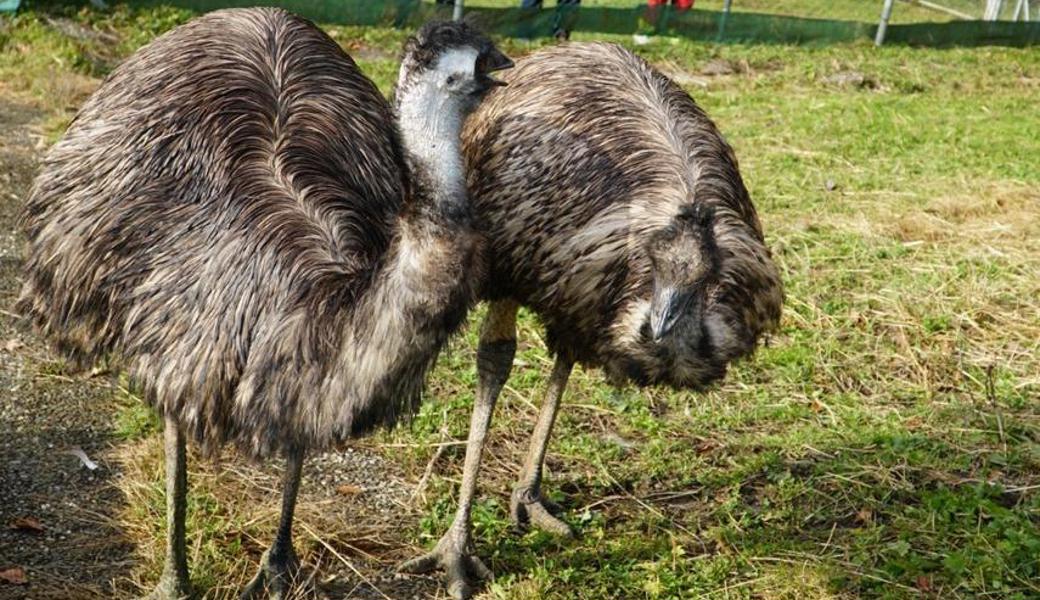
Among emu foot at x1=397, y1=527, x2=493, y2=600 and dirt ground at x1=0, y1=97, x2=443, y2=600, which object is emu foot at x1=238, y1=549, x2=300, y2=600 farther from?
emu foot at x1=397, y1=527, x2=493, y2=600

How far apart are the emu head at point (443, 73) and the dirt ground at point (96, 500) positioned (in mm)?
1213

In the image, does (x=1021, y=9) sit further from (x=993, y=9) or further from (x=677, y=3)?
(x=677, y=3)

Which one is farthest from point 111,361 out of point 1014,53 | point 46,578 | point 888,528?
point 1014,53

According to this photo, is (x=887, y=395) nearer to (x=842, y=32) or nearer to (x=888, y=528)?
(x=888, y=528)

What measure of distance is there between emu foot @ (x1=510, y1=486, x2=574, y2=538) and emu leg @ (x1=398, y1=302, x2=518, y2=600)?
297mm

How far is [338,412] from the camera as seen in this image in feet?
9.48

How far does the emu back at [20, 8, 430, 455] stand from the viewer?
2.98m

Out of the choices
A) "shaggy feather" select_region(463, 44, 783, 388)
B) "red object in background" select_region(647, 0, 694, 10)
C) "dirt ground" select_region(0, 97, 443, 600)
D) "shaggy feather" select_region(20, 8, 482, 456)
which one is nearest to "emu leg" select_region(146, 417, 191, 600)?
"dirt ground" select_region(0, 97, 443, 600)

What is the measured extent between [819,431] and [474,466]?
1.64 m

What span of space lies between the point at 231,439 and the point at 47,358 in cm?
208

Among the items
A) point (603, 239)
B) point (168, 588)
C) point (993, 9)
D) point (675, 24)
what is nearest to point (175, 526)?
point (168, 588)

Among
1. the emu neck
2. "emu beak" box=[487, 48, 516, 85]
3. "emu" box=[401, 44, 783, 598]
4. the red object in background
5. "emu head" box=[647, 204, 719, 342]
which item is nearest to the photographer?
the emu neck

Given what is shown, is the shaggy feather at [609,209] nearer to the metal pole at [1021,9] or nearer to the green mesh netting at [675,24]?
the green mesh netting at [675,24]

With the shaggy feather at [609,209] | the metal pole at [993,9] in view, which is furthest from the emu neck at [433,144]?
the metal pole at [993,9]
